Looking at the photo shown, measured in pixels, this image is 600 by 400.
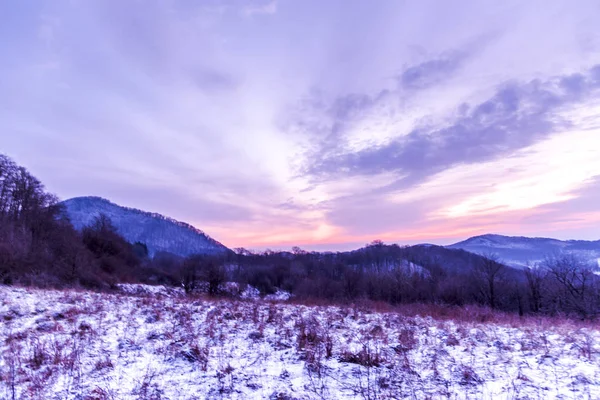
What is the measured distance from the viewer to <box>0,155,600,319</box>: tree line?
97.6 ft

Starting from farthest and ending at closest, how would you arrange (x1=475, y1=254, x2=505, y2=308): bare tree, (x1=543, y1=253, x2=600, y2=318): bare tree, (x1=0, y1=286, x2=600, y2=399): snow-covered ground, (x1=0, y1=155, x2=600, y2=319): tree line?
(x1=475, y1=254, x2=505, y2=308): bare tree
(x1=543, y1=253, x2=600, y2=318): bare tree
(x1=0, y1=155, x2=600, y2=319): tree line
(x1=0, y1=286, x2=600, y2=399): snow-covered ground

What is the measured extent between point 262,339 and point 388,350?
3.49 m

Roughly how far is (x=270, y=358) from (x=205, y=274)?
147 feet

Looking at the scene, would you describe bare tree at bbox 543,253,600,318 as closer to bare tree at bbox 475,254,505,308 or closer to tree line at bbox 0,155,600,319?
tree line at bbox 0,155,600,319

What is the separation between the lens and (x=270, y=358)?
771 cm

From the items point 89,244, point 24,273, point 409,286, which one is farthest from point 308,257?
point 24,273

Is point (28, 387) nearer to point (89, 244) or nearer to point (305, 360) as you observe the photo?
point (305, 360)

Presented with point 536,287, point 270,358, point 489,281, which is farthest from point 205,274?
point 536,287

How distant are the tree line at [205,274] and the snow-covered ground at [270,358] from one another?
12770 millimetres

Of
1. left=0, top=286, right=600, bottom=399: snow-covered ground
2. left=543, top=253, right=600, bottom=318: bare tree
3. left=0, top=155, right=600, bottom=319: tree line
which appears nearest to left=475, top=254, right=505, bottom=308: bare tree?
left=0, top=155, right=600, bottom=319: tree line

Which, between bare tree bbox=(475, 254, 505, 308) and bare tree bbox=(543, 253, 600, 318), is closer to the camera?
bare tree bbox=(543, 253, 600, 318)

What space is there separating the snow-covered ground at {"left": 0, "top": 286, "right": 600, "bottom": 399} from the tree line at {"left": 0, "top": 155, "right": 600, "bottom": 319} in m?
12.8

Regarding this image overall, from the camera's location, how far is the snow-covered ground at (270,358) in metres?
5.84

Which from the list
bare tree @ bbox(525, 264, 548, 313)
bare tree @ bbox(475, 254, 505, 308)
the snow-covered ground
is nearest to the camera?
the snow-covered ground
